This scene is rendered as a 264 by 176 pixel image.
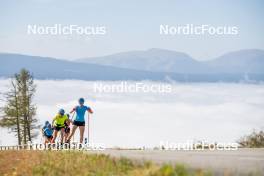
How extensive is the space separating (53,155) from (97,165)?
15.1ft

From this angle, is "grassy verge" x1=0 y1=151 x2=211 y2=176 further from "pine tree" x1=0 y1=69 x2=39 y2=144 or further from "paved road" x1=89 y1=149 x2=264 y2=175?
"pine tree" x1=0 y1=69 x2=39 y2=144

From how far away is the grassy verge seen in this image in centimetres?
1438

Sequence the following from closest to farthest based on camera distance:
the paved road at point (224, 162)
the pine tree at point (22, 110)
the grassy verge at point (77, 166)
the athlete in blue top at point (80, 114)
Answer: the grassy verge at point (77, 166), the paved road at point (224, 162), the athlete in blue top at point (80, 114), the pine tree at point (22, 110)

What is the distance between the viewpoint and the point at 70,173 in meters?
18.7

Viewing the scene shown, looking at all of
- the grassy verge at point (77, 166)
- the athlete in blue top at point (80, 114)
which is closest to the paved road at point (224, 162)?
the grassy verge at point (77, 166)

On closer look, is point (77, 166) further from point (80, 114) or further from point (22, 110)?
point (22, 110)

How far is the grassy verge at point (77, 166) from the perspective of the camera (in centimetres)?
1438

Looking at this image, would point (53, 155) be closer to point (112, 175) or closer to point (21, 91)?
point (112, 175)

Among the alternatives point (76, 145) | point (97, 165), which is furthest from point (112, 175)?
point (76, 145)

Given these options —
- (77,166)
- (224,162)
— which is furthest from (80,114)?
(224,162)

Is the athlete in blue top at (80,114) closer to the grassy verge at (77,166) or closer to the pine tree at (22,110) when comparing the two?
the grassy verge at (77,166)

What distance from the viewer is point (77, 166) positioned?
19.2 m

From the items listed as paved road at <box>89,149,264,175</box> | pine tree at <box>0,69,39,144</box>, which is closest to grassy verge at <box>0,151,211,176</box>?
paved road at <box>89,149,264,175</box>

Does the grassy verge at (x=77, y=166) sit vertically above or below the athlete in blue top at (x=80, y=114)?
below
